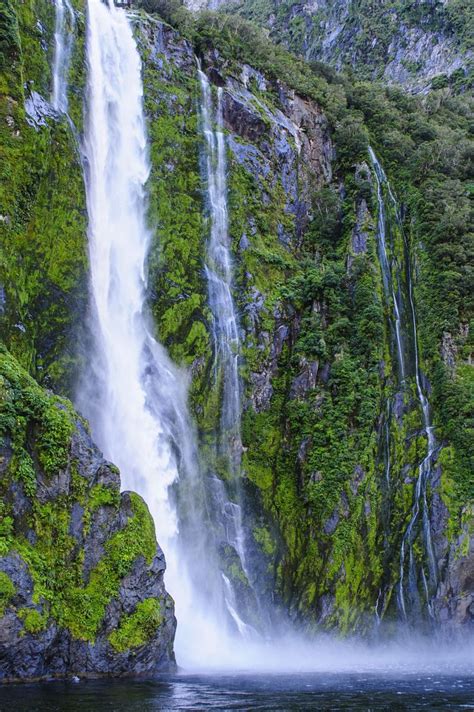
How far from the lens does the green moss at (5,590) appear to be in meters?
13.1

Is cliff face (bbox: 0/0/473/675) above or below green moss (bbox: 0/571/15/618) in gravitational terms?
above

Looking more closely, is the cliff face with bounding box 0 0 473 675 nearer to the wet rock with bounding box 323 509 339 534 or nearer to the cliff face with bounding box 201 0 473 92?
the wet rock with bounding box 323 509 339 534

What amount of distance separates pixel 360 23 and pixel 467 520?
6258 cm

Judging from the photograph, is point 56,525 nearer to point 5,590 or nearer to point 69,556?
point 69,556

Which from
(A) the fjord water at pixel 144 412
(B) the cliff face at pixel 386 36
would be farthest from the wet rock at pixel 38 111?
(B) the cliff face at pixel 386 36

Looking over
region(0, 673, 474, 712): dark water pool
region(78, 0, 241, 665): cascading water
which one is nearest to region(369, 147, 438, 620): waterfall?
region(0, 673, 474, 712): dark water pool

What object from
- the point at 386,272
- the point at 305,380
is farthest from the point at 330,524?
the point at 386,272

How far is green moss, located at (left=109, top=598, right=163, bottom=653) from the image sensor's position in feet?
49.6

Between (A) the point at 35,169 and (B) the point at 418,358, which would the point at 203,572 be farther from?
(A) the point at 35,169

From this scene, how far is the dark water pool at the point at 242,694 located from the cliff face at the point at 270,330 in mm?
1776

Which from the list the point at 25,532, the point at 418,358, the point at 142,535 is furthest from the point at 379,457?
the point at 25,532

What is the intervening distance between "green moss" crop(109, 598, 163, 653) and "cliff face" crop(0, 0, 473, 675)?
0.06 meters

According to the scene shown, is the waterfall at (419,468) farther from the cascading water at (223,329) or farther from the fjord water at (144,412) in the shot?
the cascading water at (223,329)

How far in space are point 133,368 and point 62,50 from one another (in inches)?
548
